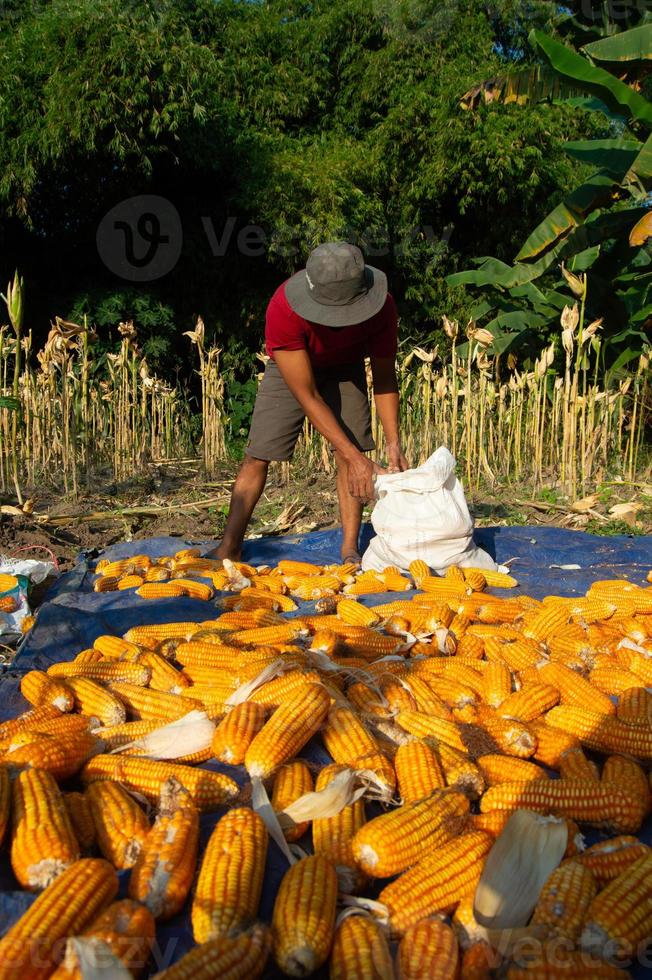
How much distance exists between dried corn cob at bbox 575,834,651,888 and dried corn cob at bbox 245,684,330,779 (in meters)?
0.77

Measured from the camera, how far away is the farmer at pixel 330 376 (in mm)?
4172

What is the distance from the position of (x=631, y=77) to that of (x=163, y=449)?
726 cm

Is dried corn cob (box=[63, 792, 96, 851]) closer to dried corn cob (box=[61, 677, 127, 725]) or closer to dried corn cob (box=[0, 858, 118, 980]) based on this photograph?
dried corn cob (box=[0, 858, 118, 980])

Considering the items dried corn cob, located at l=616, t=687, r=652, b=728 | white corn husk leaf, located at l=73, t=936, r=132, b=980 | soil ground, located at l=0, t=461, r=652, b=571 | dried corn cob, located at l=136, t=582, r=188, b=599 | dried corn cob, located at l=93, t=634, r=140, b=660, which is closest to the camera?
white corn husk leaf, located at l=73, t=936, r=132, b=980

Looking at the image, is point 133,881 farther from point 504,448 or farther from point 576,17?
point 576,17

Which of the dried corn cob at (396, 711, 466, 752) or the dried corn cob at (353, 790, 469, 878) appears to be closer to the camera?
the dried corn cob at (353, 790, 469, 878)

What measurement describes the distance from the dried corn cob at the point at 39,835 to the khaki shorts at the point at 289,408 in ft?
10.8

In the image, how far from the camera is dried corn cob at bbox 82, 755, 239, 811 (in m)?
1.91

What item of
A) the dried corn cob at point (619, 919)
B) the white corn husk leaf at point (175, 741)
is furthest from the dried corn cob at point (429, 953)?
the white corn husk leaf at point (175, 741)

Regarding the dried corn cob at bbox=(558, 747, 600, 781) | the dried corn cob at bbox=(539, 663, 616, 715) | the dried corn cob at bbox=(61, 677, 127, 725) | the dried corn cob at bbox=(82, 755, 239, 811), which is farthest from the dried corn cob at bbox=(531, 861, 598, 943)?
the dried corn cob at bbox=(61, 677, 127, 725)

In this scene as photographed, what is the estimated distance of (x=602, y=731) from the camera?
226 centimetres

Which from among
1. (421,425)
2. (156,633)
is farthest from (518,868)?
(421,425)

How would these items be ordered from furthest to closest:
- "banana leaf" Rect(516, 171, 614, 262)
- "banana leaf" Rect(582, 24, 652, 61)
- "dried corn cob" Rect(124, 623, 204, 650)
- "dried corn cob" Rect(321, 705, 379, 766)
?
"banana leaf" Rect(516, 171, 614, 262) → "banana leaf" Rect(582, 24, 652, 61) → "dried corn cob" Rect(124, 623, 204, 650) → "dried corn cob" Rect(321, 705, 379, 766)

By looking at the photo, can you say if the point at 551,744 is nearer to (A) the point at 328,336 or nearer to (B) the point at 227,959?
(B) the point at 227,959
